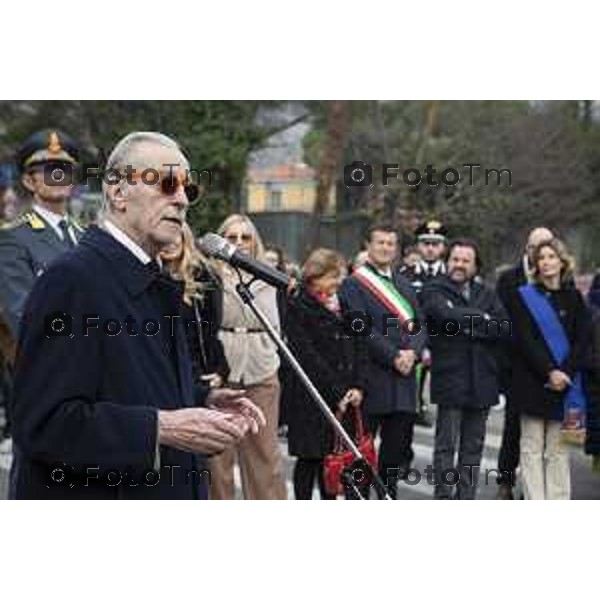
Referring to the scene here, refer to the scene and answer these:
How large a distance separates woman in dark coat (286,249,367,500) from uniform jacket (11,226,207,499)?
3.74 meters

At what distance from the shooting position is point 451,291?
7.38 metres

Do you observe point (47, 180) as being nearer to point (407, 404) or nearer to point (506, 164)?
point (407, 404)

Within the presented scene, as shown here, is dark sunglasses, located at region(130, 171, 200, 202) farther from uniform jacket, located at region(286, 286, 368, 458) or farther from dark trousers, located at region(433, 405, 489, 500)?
dark trousers, located at region(433, 405, 489, 500)

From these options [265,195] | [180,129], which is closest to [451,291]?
[180,129]

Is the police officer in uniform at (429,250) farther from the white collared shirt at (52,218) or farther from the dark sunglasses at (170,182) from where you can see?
the dark sunglasses at (170,182)

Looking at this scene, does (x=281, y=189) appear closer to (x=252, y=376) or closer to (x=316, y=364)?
(x=316, y=364)

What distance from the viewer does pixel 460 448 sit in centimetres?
751

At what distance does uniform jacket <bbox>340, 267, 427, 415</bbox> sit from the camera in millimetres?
7004

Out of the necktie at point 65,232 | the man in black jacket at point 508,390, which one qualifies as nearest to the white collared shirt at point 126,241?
the necktie at point 65,232

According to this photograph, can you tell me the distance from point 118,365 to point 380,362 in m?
4.34

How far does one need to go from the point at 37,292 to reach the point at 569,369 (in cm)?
490

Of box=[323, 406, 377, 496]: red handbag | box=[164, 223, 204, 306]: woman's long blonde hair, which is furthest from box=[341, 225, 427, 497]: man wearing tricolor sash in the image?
box=[164, 223, 204, 306]: woman's long blonde hair

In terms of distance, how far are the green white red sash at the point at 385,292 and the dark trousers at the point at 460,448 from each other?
67 cm

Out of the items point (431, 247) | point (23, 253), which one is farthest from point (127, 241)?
point (431, 247)
